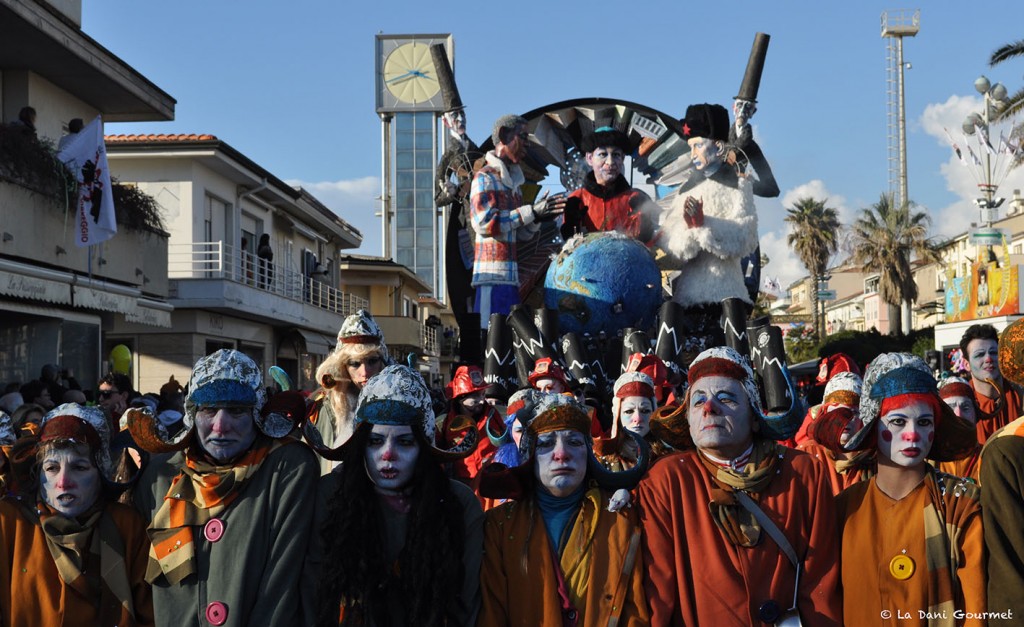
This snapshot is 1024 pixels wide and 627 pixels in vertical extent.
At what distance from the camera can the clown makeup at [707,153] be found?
41.4 feet

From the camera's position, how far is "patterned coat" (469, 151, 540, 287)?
12383 mm

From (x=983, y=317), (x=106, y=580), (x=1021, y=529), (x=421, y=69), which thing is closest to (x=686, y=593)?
Result: (x=1021, y=529)

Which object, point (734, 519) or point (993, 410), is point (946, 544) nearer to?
point (734, 519)

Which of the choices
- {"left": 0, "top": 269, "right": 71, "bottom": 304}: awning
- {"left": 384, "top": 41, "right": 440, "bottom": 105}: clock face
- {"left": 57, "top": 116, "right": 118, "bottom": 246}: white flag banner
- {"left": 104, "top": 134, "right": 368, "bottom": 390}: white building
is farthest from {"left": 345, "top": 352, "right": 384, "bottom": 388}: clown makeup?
{"left": 384, "top": 41, "right": 440, "bottom": 105}: clock face

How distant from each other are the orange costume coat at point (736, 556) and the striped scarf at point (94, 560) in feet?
6.44

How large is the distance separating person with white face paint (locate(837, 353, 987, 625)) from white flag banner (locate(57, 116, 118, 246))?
1361 centimetres

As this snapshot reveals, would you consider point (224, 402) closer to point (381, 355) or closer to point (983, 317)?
point (381, 355)

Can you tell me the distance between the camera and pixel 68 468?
173 inches

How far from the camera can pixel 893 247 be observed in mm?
44500

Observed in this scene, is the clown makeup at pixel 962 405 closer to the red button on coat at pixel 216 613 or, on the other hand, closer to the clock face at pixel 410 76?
the red button on coat at pixel 216 613

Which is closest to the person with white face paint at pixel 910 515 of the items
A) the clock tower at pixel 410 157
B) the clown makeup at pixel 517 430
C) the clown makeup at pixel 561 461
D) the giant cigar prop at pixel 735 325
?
the clown makeup at pixel 561 461

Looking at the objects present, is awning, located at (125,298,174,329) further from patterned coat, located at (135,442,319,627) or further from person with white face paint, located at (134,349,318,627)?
patterned coat, located at (135,442,319,627)

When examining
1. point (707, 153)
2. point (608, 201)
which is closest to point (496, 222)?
point (608, 201)

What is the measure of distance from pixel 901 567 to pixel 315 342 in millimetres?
28976
